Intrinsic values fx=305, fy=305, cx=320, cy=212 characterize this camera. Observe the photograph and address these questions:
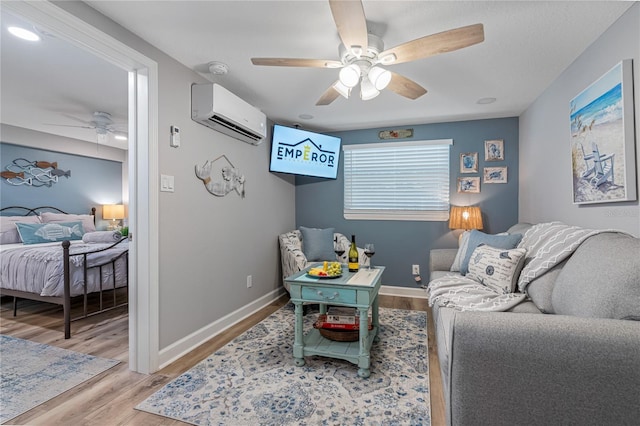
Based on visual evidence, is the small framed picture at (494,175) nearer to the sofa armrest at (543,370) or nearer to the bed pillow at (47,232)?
the sofa armrest at (543,370)

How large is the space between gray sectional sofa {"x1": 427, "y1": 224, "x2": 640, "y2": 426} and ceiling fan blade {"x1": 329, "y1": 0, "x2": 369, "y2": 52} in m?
1.37

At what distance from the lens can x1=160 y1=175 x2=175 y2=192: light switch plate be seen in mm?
2152

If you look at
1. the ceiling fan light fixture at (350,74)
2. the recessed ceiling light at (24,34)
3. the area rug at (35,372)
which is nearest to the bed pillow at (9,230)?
the area rug at (35,372)

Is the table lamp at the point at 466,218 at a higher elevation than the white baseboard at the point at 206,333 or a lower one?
higher

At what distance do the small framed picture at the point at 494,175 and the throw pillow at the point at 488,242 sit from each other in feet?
3.90

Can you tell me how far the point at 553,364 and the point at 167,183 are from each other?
2345 millimetres

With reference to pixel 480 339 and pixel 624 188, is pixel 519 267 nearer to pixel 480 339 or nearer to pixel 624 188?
pixel 624 188

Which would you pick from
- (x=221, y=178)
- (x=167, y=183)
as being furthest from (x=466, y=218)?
(x=167, y=183)

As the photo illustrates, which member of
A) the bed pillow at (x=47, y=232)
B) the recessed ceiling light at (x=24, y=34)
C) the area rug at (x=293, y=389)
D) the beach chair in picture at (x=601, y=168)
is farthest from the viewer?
the bed pillow at (x=47, y=232)

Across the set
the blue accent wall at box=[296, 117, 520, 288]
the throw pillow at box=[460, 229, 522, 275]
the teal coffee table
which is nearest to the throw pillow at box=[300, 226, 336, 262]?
the blue accent wall at box=[296, 117, 520, 288]

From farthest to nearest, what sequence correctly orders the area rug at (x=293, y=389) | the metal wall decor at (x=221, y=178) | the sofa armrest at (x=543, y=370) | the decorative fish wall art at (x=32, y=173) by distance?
the decorative fish wall art at (x=32, y=173) → the metal wall decor at (x=221, y=178) → the area rug at (x=293, y=389) → the sofa armrest at (x=543, y=370)

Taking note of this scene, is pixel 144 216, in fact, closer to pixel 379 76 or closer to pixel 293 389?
pixel 293 389

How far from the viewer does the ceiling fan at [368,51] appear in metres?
1.44

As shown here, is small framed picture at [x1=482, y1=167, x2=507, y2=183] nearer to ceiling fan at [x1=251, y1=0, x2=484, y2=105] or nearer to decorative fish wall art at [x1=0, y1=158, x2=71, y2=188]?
ceiling fan at [x1=251, y1=0, x2=484, y2=105]
